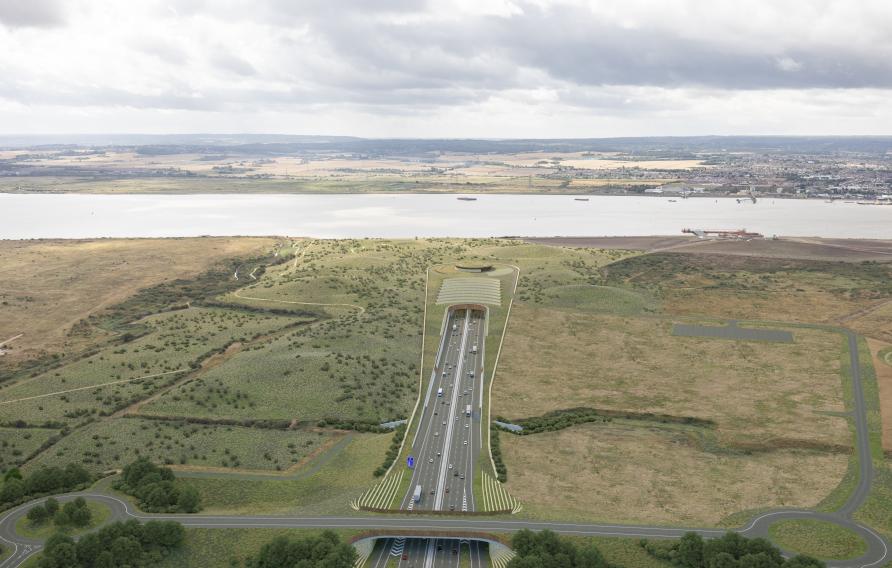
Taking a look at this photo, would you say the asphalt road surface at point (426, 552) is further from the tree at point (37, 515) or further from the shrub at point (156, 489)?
the tree at point (37, 515)

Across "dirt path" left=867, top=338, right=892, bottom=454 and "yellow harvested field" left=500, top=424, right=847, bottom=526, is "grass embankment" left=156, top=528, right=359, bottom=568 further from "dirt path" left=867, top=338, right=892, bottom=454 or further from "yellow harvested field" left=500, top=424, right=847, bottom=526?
"dirt path" left=867, top=338, right=892, bottom=454

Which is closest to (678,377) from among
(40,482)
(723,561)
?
(723,561)

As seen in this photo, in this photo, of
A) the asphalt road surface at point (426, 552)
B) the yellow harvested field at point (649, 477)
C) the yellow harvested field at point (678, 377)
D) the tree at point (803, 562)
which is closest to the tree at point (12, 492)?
the asphalt road surface at point (426, 552)

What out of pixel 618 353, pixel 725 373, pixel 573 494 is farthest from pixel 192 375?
pixel 725 373

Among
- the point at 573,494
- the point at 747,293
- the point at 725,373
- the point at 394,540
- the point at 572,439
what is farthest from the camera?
the point at 747,293

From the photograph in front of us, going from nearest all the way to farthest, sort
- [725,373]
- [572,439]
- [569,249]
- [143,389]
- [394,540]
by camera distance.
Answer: [394,540] < [572,439] < [143,389] < [725,373] < [569,249]

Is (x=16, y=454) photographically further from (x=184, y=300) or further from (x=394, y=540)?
(x=184, y=300)
